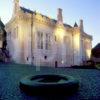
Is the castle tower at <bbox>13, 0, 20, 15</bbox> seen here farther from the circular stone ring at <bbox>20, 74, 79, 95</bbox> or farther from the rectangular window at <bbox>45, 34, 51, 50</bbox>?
the circular stone ring at <bbox>20, 74, 79, 95</bbox>

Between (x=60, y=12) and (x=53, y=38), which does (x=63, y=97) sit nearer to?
(x=53, y=38)

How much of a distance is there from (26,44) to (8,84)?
1808cm

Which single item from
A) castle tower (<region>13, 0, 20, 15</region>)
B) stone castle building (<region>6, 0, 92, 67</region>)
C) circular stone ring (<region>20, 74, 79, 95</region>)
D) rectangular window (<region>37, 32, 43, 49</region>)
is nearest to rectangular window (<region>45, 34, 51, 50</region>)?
stone castle building (<region>6, 0, 92, 67</region>)

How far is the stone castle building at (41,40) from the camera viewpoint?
67.8 ft

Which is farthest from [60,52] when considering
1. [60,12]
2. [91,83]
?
[91,83]

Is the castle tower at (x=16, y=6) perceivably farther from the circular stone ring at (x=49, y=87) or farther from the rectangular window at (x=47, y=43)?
the circular stone ring at (x=49, y=87)

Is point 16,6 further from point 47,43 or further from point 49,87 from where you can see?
point 49,87

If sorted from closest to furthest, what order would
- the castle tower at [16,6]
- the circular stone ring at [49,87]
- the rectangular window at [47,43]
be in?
the circular stone ring at [49,87] < the castle tower at [16,6] < the rectangular window at [47,43]

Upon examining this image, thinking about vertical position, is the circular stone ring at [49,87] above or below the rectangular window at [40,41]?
below

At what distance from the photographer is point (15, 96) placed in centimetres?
233

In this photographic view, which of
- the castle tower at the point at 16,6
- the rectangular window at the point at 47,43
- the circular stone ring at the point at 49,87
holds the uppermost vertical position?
the castle tower at the point at 16,6

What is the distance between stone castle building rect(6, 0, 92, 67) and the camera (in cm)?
2066

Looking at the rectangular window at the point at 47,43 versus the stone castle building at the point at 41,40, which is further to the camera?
the rectangular window at the point at 47,43

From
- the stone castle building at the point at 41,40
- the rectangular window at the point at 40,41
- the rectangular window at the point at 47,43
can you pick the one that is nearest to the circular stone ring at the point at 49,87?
the stone castle building at the point at 41,40
